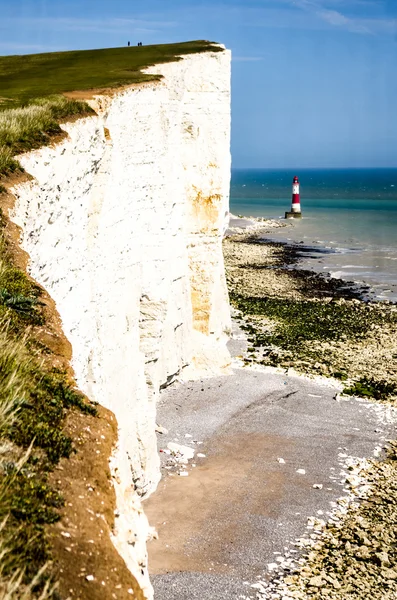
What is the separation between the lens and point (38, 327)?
542 centimetres

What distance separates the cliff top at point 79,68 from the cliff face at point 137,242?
42.5 inches

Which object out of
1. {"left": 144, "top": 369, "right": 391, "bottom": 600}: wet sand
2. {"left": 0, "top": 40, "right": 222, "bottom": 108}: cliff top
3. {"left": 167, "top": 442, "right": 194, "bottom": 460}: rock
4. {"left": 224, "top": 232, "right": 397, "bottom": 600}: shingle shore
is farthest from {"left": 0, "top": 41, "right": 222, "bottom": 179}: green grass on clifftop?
{"left": 224, "top": 232, "right": 397, "bottom": 600}: shingle shore

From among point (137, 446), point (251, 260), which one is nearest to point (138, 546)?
point (137, 446)

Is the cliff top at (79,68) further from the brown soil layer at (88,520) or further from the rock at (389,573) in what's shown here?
the rock at (389,573)

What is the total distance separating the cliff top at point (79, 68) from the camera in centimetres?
1496

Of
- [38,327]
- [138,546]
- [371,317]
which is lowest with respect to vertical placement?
[371,317]

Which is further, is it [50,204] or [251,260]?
[251,260]

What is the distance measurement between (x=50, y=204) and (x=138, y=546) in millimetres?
6725

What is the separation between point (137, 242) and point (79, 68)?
309 inches

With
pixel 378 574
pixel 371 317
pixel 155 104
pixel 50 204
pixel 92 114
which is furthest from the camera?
pixel 371 317

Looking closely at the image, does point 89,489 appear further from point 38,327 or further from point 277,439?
point 277,439

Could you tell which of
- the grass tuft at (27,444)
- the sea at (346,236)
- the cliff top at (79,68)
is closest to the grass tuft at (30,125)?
the cliff top at (79,68)

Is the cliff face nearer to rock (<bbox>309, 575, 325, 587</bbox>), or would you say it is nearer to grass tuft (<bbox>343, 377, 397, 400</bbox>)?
rock (<bbox>309, 575, 325, 587</bbox>)

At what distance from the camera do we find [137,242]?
1402 centimetres
